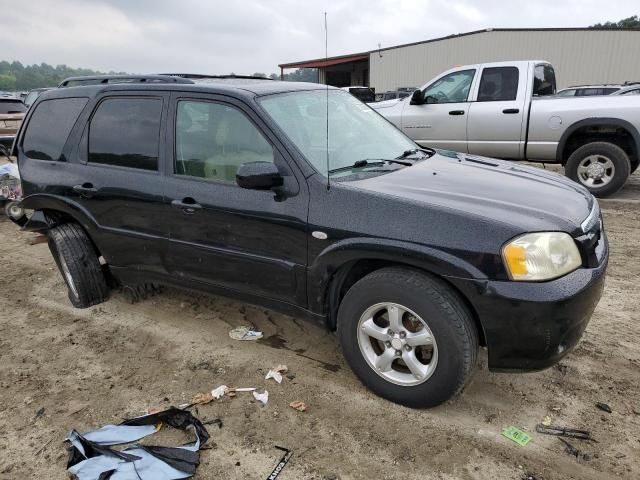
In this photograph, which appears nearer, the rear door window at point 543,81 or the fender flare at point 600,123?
the fender flare at point 600,123

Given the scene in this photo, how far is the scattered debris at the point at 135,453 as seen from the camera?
2.36m

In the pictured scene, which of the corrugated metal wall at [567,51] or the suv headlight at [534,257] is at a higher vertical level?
the corrugated metal wall at [567,51]

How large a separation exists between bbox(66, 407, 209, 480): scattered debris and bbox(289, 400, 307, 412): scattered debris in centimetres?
52

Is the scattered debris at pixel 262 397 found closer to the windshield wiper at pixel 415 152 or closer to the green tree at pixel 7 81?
the windshield wiper at pixel 415 152

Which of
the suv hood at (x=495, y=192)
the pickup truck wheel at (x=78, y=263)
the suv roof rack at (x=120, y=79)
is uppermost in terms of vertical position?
the suv roof rack at (x=120, y=79)

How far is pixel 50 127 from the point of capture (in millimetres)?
4102

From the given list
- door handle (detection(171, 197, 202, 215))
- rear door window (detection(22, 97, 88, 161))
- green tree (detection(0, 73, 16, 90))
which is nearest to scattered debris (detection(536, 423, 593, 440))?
door handle (detection(171, 197, 202, 215))

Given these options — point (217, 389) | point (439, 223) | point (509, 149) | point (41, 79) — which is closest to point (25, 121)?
point (217, 389)

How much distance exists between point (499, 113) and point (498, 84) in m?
0.50

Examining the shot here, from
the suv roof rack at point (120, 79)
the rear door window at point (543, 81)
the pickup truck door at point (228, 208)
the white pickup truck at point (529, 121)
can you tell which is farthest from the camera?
the rear door window at point (543, 81)

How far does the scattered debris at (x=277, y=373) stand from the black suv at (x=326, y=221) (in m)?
0.39

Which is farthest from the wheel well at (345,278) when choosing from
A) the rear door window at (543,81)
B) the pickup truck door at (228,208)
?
the rear door window at (543,81)

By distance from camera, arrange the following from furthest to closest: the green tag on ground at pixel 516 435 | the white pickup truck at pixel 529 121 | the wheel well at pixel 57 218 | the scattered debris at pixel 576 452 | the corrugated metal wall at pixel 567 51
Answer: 1. the corrugated metal wall at pixel 567 51
2. the white pickup truck at pixel 529 121
3. the wheel well at pixel 57 218
4. the green tag on ground at pixel 516 435
5. the scattered debris at pixel 576 452

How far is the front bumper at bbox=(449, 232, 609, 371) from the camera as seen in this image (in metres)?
2.35
